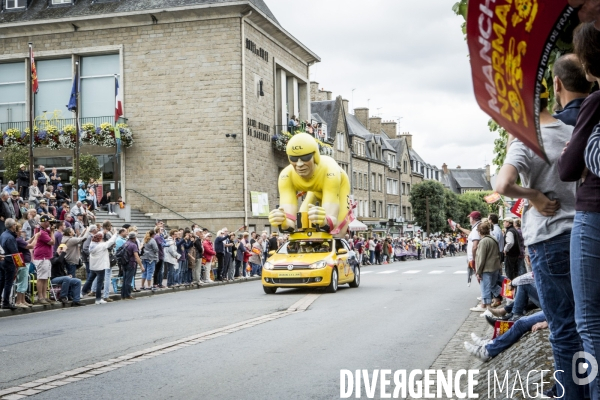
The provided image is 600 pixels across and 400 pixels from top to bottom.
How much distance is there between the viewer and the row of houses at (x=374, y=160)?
7331 centimetres

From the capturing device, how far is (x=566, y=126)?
4.60 meters

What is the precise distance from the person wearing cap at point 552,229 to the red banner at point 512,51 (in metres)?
1.54

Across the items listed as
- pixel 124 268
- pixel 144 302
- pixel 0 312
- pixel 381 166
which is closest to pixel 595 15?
pixel 0 312

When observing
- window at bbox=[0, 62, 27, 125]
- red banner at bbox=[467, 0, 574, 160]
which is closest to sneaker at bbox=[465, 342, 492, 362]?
red banner at bbox=[467, 0, 574, 160]

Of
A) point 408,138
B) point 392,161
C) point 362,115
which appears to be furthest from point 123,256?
point 408,138

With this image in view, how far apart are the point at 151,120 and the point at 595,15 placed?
39315 millimetres

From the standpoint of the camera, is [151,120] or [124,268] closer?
[124,268]

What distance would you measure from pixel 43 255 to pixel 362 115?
249 feet

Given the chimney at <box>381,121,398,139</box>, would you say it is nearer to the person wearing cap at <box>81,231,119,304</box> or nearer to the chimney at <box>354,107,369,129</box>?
the chimney at <box>354,107,369,129</box>

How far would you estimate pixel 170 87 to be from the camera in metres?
40.7

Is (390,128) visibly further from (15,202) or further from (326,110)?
(15,202)

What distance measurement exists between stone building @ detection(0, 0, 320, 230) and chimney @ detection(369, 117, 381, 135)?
169 feet

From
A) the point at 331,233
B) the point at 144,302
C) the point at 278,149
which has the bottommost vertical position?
the point at 144,302

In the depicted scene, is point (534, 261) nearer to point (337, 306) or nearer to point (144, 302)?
point (337, 306)
